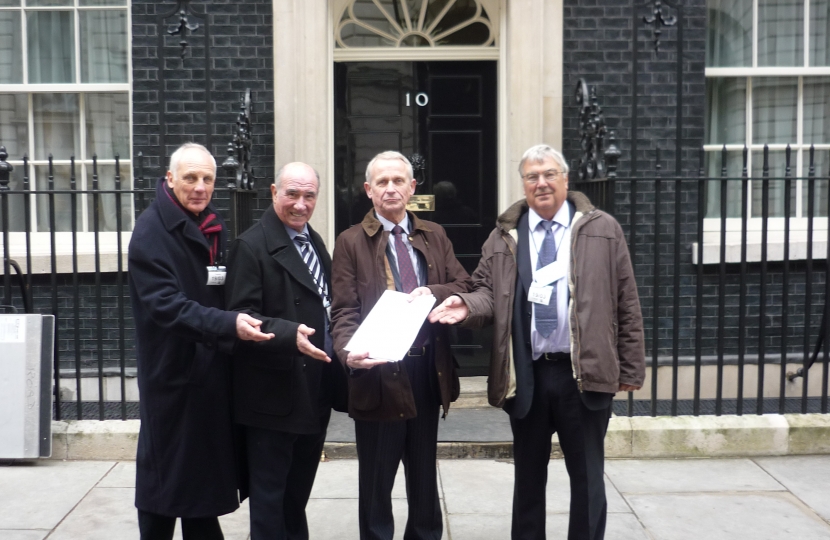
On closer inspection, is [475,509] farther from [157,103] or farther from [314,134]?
[157,103]

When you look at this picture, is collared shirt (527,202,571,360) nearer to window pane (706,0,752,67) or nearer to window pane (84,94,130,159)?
window pane (706,0,752,67)

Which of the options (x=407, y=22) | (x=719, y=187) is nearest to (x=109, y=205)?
(x=407, y=22)

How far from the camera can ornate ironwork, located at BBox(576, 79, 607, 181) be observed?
6.04 m

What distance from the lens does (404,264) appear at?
3.93 metres

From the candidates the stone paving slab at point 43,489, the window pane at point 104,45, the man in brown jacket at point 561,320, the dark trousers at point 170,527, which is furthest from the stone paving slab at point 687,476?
the window pane at point 104,45

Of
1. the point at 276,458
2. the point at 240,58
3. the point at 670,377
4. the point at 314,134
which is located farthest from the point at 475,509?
the point at 240,58

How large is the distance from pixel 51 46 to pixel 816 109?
6193mm

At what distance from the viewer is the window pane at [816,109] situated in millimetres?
7477

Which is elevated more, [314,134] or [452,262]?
[314,134]

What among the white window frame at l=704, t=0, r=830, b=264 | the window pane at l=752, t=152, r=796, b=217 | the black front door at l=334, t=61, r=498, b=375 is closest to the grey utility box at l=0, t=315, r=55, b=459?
the black front door at l=334, t=61, r=498, b=375

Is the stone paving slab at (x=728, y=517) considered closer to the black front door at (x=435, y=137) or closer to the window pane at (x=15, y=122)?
the black front door at (x=435, y=137)

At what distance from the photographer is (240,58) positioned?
696 centimetres

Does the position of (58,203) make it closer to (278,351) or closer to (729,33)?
(278,351)

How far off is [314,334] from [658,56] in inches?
174
